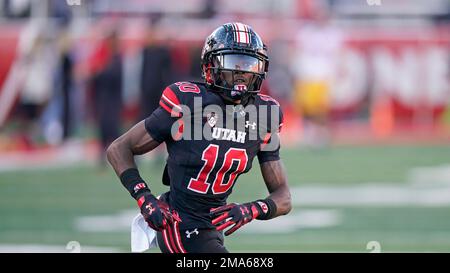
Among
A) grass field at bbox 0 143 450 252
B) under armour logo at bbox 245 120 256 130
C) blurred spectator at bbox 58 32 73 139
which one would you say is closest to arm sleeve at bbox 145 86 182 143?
under armour logo at bbox 245 120 256 130

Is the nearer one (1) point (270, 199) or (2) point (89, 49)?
(1) point (270, 199)

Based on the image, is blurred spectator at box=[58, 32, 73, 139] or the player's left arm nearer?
the player's left arm

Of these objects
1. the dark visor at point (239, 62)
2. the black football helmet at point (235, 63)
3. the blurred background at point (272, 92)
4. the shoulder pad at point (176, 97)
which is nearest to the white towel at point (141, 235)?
→ the shoulder pad at point (176, 97)

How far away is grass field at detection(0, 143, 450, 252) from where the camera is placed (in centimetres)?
998

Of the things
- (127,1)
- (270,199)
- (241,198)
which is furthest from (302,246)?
(127,1)

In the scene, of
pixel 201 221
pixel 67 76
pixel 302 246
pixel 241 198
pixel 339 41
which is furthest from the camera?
pixel 339 41

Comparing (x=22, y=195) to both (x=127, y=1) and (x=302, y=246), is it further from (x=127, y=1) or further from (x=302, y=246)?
(x=127, y=1)

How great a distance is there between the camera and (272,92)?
2041 centimetres

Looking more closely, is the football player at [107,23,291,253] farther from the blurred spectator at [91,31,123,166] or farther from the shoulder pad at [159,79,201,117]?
the blurred spectator at [91,31,123,166]

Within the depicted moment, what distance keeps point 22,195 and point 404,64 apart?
982 centimetres

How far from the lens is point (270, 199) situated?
5559 millimetres

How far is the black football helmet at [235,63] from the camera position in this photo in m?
5.48

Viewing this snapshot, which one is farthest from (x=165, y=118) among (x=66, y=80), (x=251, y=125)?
(x=66, y=80)

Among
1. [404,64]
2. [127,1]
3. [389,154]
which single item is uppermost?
[127,1]
